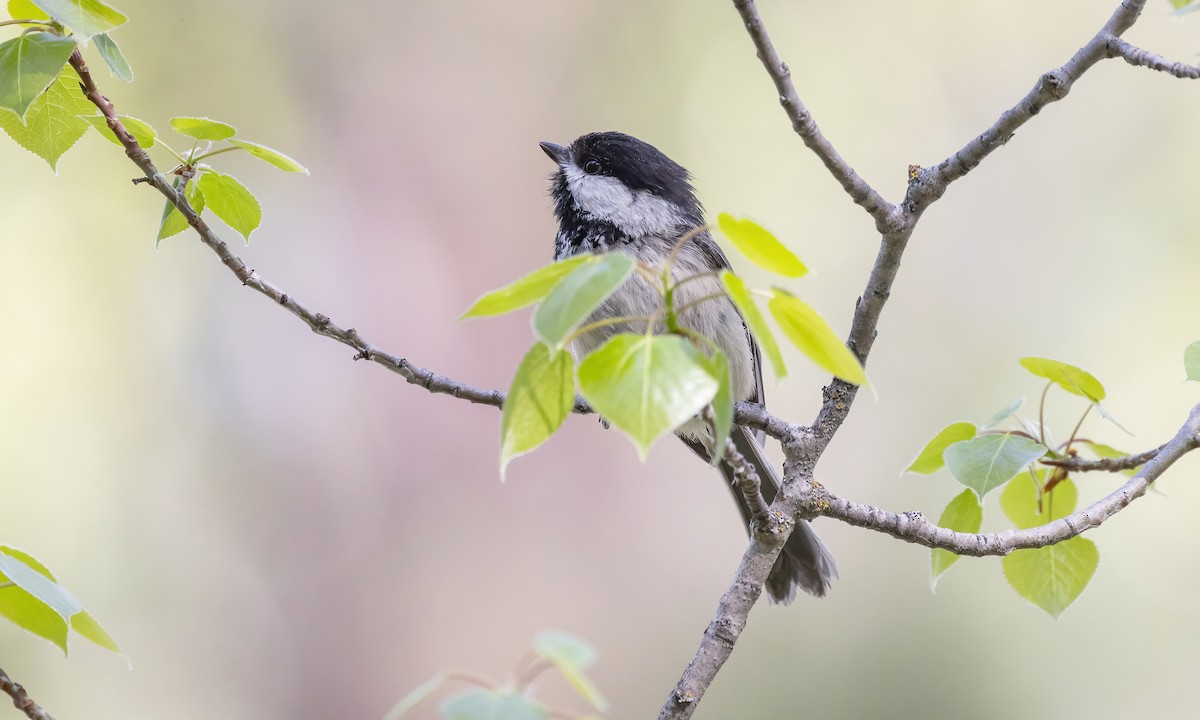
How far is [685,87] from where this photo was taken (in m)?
5.93

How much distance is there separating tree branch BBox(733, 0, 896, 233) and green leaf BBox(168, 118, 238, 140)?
2.37 feet

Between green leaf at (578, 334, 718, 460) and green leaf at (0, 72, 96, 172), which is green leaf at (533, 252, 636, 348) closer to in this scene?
green leaf at (578, 334, 718, 460)

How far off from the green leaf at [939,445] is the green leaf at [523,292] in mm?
883

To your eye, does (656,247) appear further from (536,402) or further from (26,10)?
(536,402)

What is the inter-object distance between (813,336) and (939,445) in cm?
77

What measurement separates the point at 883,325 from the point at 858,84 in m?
1.46

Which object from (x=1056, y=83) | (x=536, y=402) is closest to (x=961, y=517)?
(x=1056, y=83)

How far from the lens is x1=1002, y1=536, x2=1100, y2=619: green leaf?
1621mm

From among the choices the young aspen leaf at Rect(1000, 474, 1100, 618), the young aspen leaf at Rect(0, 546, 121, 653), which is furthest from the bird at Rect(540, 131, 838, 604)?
the young aspen leaf at Rect(0, 546, 121, 653)

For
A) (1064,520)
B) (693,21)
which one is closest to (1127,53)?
(1064,520)

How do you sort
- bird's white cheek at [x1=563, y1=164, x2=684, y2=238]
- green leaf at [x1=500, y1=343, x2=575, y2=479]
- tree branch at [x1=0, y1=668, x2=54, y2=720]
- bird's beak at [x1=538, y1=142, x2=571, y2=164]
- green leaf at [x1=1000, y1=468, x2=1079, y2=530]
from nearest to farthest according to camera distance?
1. green leaf at [x1=500, y1=343, x2=575, y2=479]
2. tree branch at [x1=0, y1=668, x2=54, y2=720]
3. green leaf at [x1=1000, y1=468, x2=1079, y2=530]
4. bird's white cheek at [x1=563, y1=164, x2=684, y2=238]
5. bird's beak at [x1=538, y1=142, x2=571, y2=164]

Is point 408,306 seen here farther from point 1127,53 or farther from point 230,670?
point 1127,53

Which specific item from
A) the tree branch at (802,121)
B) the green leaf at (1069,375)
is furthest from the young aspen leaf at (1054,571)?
the tree branch at (802,121)

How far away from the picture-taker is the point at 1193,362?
1521 mm
